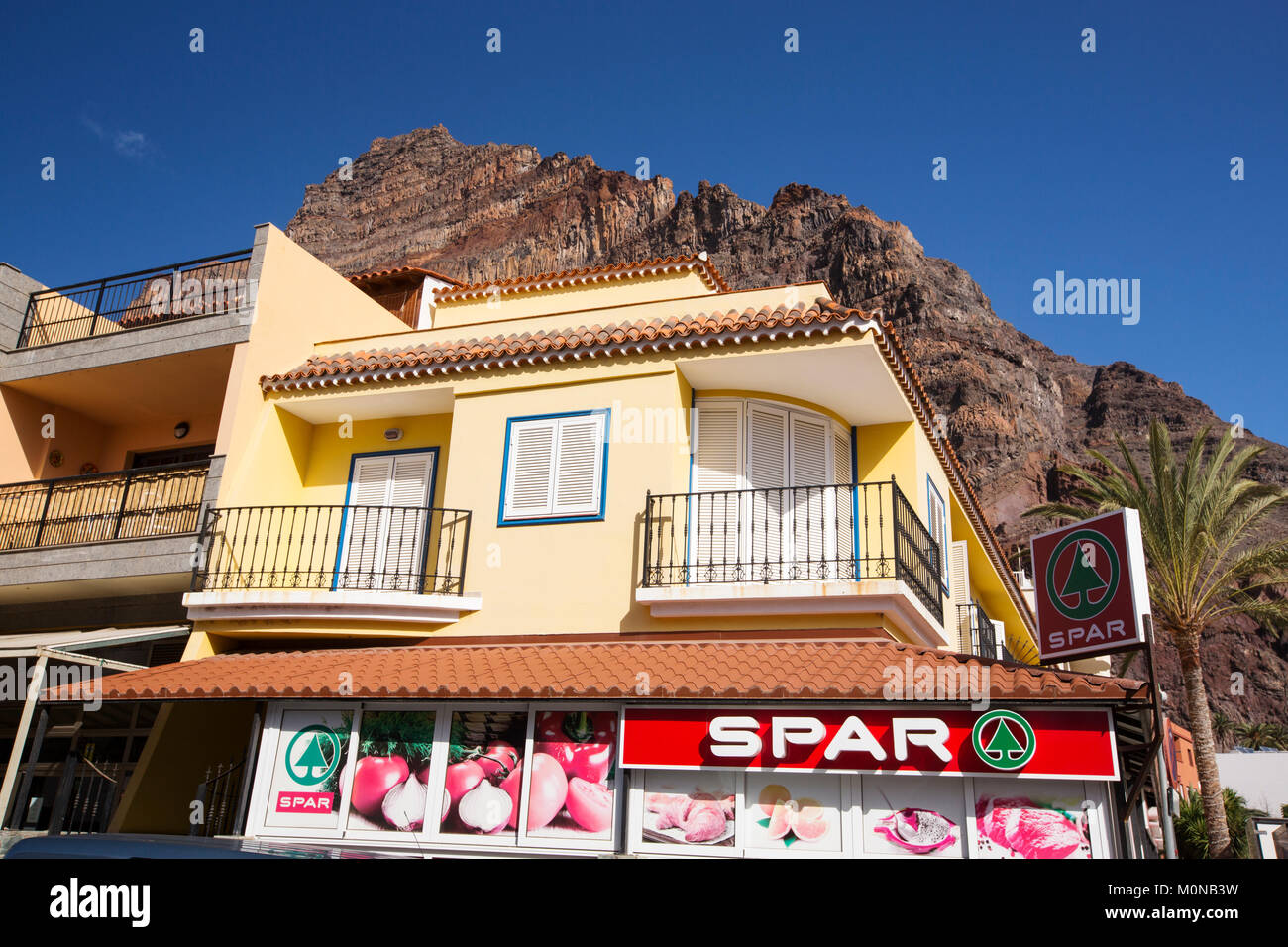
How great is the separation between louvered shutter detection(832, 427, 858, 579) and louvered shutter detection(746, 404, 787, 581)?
0.75 m

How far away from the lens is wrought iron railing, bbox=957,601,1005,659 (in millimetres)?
16469

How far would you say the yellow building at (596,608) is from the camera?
9945 mm

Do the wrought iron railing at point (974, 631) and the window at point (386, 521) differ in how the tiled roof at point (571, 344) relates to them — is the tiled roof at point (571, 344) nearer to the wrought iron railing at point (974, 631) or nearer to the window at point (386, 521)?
the window at point (386, 521)

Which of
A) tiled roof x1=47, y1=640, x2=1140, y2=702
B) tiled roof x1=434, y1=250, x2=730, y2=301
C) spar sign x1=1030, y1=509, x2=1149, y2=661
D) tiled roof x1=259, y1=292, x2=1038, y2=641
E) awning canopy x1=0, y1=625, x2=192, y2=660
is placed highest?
tiled roof x1=434, y1=250, x2=730, y2=301

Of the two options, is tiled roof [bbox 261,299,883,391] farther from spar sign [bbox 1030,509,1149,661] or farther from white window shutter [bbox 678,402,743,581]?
spar sign [bbox 1030,509,1149,661]

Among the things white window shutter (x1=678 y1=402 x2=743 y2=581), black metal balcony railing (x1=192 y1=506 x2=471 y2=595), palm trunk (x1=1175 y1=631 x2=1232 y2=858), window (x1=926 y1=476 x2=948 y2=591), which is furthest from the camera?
palm trunk (x1=1175 y1=631 x2=1232 y2=858)

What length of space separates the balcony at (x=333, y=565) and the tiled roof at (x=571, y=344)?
2.09 metres

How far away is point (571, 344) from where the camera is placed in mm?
13742

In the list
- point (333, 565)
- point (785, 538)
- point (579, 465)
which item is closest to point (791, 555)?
point (785, 538)

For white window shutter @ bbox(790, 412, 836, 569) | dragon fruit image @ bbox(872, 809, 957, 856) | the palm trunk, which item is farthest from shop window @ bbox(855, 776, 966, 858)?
the palm trunk

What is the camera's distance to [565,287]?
18.7 meters

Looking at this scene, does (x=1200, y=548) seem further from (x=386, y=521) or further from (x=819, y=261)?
(x=819, y=261)

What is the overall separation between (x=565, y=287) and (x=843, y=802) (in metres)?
11.7

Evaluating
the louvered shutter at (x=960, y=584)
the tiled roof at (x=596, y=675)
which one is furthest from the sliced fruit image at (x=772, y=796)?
the louvered shutter at (x=960, y=584)
